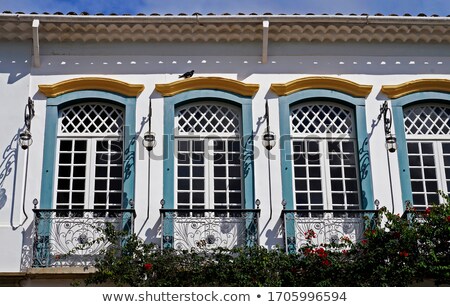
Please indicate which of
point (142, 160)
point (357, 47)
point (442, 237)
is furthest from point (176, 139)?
point (442, 237)

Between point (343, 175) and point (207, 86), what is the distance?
9.07ft

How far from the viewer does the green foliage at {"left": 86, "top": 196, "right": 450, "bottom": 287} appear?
1317cm

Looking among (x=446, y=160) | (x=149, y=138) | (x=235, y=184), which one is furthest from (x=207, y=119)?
(x=446, y=160)

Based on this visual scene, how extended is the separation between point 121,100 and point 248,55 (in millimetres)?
2350

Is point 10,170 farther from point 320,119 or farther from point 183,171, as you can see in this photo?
point 320,119

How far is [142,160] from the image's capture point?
14820 millimetres

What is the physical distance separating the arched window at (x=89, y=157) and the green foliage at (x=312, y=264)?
1.42 m

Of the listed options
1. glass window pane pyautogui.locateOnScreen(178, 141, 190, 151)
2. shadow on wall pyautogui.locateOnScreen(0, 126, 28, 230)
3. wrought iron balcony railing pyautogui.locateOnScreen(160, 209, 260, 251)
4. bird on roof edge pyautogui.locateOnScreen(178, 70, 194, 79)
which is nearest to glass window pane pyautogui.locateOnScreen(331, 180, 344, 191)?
wrought iron balcony railing pyautogui.locateOnScreen(160, 209, 260, 251)

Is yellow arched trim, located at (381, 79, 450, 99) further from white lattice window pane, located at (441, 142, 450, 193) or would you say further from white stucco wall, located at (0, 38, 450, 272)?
white lattice window pane, located at (441, 142, 450, 193)

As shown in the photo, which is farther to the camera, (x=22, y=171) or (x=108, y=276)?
(x=22, y=171)

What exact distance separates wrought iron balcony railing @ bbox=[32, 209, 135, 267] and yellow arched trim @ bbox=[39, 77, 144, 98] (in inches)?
86.3

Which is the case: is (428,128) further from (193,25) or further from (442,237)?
(193,25)

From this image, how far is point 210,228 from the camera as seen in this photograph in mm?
14164

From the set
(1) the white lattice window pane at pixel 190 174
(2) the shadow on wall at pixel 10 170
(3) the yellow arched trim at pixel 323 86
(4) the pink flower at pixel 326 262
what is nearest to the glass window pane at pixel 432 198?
(3) the yellow arched trim at pixel 323 86
